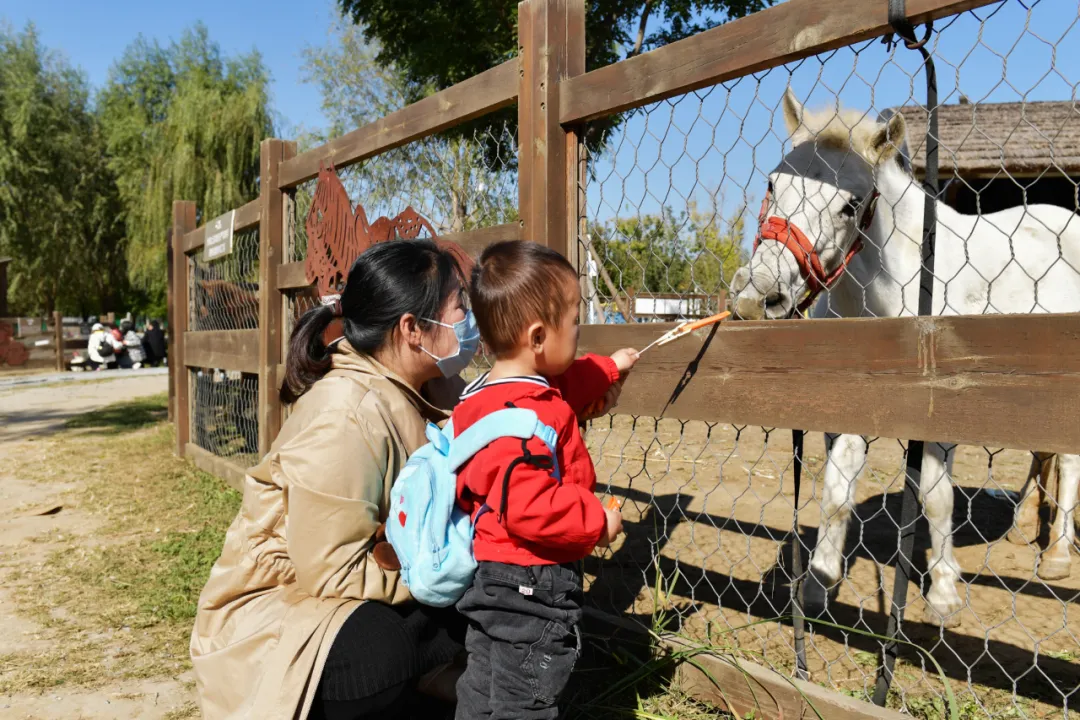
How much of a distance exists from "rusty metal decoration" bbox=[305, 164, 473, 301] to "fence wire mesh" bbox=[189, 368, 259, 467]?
115 inches

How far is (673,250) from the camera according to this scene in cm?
264

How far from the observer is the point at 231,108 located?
26.9 metres

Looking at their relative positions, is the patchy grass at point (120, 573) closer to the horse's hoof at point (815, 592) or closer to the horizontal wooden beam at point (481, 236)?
the horizontal wooden beam at point (481, 236)

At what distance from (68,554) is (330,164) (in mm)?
2805

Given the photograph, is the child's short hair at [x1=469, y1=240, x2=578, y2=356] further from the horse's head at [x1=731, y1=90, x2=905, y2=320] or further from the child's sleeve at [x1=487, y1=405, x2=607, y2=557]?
the horse's head at [x1=731, y1=90, x2=905, y2=320]

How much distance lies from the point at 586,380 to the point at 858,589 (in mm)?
2346

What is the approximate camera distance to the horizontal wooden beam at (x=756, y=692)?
228cm

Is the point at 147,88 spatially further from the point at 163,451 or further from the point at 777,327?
the point at 777,327

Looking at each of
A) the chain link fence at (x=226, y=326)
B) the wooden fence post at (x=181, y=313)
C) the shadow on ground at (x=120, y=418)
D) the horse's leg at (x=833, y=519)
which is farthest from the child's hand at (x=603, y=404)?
the shadow on ground at (x=120, y=418)

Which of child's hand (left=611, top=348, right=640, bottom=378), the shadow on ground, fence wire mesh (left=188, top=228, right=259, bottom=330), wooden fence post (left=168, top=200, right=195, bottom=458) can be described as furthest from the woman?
the shadow on ground

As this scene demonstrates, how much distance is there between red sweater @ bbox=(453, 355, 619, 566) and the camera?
170cm

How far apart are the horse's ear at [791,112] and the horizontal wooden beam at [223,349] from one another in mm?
3947

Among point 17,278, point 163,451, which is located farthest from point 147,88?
point 163,451

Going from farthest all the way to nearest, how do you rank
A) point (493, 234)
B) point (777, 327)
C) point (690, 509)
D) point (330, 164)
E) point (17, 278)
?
point (17, 278) < point (690, 509) < point (330, 164) < point (493, 234) < point (777, 327)
